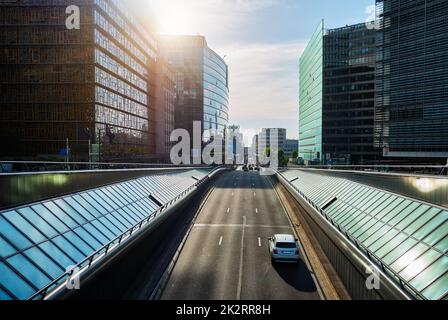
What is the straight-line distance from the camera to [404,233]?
581 inches

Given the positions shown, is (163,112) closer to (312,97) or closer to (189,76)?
(189,76)

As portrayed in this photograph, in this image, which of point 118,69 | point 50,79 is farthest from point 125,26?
point 50,79

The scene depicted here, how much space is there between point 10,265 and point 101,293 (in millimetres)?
3512

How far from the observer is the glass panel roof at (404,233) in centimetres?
1130

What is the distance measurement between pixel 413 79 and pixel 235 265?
6372 cm

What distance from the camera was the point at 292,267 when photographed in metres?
21.2

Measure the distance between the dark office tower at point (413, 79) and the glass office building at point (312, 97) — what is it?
149ft

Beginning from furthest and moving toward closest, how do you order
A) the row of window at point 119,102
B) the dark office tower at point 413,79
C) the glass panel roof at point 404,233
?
1. the row of window at point 119,102
2. the dark office tower at point 413,79
3. the glass panel roof at point 404,233

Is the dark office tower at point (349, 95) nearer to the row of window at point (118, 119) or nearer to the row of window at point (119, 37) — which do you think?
the row of window at point (119, 37)

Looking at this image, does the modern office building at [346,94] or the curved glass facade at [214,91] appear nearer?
the modern office building at [346,94]

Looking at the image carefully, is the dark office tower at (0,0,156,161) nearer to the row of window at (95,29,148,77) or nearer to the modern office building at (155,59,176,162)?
the row of window at (95,29,148,77)

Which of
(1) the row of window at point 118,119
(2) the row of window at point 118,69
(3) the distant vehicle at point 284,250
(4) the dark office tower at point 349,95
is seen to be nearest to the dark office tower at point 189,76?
(2) the row of window at point 118,69
